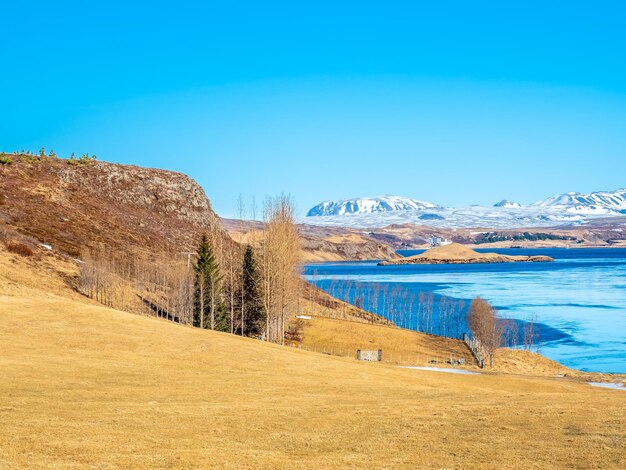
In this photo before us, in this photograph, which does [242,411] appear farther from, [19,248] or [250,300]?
[19,248]

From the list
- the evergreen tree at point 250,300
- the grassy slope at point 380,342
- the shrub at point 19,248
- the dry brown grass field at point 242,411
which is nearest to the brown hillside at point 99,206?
the shrub at point 19,248

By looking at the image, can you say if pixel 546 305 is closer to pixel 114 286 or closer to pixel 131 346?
pixel 114 286

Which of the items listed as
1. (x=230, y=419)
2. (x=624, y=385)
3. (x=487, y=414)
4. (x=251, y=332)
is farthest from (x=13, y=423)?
(x=251, y=332)

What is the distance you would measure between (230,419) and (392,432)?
22.7ft

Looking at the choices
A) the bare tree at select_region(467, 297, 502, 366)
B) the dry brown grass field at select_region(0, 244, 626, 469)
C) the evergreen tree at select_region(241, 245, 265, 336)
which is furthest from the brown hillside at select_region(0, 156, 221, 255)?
the dry brown grass field at select_region(0, 244, 626, 469)

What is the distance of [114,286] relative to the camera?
10356 centimetres

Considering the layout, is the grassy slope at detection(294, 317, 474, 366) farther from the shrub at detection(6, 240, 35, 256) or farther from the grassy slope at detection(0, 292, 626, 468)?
the shrub at detection(6, 240, 35, 256)

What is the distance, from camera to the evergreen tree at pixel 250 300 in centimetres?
9300

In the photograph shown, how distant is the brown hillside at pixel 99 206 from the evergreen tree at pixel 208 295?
3740cm

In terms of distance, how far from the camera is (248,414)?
29531mm

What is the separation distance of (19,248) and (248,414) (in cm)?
8266

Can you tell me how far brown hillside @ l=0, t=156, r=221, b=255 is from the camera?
435 ft

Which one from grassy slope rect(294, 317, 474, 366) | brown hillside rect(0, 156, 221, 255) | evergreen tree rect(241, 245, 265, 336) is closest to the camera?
grassy slope rect(294, 317, 474, 366)

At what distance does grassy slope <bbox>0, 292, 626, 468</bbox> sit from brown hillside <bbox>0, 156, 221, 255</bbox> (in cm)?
8036
